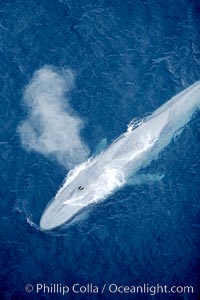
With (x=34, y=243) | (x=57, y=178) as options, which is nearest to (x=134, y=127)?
(x=57, y=178)

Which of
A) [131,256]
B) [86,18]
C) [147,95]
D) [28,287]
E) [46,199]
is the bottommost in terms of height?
[28,287]

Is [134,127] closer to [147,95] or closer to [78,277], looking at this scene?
[147,95]

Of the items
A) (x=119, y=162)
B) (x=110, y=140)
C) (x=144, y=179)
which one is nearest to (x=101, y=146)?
(x=110, y=140)

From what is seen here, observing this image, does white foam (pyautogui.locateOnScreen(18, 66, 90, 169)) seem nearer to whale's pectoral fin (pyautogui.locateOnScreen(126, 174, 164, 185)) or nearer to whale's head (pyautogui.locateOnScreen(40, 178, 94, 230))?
whale's head (pyautogui.locateOnScreen(40, 178, 94, 230))

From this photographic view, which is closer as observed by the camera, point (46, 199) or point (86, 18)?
point (46, 199)

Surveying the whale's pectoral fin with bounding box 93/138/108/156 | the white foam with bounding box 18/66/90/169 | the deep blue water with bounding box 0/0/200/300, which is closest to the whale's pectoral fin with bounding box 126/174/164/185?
the deep blue water with bounding box 0/0/200/300

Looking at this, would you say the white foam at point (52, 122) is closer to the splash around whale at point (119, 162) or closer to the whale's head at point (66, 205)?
the splash around whale at point (119, 162)
